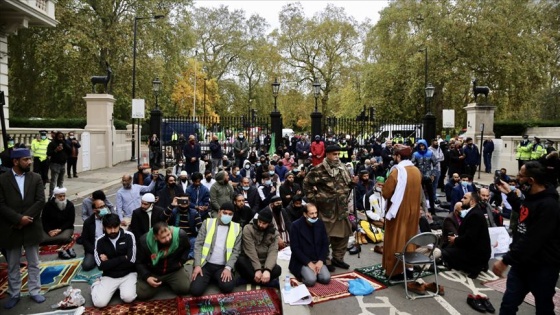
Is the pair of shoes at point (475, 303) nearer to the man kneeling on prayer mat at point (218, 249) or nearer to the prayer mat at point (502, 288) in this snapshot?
the prayer mat at point (502, 288)

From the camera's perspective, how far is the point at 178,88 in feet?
142

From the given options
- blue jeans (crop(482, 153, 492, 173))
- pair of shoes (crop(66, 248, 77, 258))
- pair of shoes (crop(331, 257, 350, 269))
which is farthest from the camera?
blue jeans (crop(482, 153, 492, 173))

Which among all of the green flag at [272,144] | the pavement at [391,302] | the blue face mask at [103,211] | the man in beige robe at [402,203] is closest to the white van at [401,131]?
the green flag at [272,144]

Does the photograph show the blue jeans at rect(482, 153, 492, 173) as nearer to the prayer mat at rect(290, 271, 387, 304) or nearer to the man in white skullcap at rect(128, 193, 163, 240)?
the prayer mat at rect(290, 271, 387, 304)

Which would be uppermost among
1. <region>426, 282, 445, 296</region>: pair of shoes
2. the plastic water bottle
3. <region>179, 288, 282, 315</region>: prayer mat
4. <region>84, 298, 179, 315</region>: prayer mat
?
the plastic water bottle

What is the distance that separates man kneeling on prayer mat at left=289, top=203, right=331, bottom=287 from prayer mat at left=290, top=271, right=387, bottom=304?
0.20 m

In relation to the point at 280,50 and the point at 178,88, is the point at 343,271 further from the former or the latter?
the point at 178,88

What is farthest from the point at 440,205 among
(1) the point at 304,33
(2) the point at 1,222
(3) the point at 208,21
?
(3) the point at 208,21

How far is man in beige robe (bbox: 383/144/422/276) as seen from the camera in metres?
6.23

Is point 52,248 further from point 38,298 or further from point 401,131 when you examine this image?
point 401,131

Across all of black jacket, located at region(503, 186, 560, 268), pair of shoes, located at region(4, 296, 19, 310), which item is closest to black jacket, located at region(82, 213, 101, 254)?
pair of shoes, located at region(4, 296, 19, 310)

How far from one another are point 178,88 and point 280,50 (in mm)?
11900

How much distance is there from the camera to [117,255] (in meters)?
5.93

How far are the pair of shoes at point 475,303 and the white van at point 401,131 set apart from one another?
675 inches
